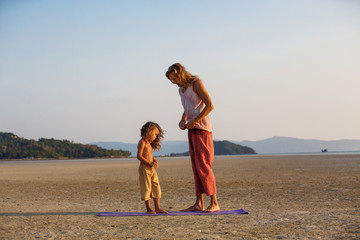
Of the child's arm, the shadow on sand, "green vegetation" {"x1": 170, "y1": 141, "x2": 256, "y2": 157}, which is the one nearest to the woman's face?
the child's arm

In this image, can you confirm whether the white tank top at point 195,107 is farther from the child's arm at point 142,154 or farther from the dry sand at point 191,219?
the dry sand at point 191,219

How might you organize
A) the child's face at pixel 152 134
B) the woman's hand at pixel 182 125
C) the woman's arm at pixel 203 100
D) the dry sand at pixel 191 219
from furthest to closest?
the woman's hand at pixel 182 125 → the child's face at pixel 152 134 → the woman's arm at pixel 203 100 → the dry sand at pixel 191 219

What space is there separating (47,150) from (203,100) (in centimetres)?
11069

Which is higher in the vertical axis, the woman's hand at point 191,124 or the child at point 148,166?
the woman's hand at point 191,124

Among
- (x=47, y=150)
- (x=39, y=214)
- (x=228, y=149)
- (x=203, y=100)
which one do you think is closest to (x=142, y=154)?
(x=203, y=100)

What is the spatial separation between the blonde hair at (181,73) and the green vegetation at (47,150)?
104279 mm

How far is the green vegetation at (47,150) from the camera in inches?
4174

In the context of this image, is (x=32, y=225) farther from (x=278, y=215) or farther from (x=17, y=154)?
(x=17, y=154)

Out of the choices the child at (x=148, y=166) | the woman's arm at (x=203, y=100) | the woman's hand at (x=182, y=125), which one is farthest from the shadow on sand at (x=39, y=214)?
the woman's arm at (x=203, y=100)

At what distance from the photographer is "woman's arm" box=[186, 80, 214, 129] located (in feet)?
21.0

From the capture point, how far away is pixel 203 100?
648 cm

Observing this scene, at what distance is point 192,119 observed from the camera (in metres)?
6.59

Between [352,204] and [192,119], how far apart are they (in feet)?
10.1

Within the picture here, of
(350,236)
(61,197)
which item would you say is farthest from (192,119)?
(61,197)
